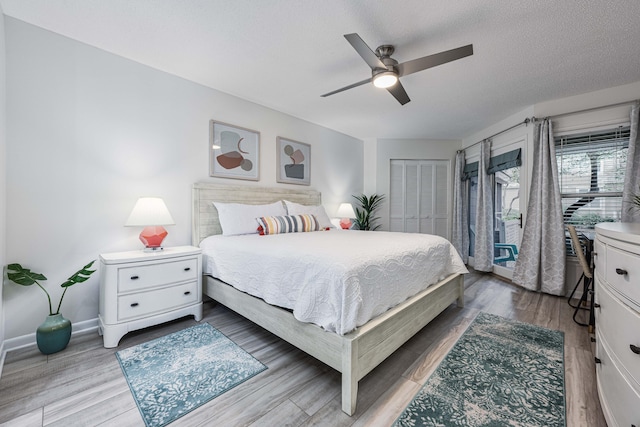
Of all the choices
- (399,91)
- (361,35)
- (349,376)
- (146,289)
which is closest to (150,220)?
(146,289)

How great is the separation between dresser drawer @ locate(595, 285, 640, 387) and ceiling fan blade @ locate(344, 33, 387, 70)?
201cm

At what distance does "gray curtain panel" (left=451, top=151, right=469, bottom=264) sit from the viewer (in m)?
5.08

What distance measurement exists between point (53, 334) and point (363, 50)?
3.09 m

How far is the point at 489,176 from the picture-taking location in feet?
14.5

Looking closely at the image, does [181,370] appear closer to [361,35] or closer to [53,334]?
[53,334]

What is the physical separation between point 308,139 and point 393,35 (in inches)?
91.8

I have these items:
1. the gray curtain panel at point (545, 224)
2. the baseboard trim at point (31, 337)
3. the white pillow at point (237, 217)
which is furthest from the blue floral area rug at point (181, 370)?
the gray curtain panel at point (545, 224)

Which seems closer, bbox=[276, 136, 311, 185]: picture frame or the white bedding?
the white bedding

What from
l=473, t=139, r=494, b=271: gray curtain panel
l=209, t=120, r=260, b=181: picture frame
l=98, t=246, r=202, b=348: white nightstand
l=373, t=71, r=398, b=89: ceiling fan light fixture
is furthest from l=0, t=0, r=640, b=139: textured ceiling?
l=98, t=246, r=202, b=348: white nightstand

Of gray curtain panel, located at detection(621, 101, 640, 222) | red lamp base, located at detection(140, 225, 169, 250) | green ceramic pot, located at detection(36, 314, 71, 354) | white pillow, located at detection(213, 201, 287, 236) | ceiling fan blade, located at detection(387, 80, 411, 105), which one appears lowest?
green ceramic pot, located at detection(36, 314, 71, 354)

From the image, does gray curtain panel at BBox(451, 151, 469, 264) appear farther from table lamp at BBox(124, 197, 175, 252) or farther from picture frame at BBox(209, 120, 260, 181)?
table lamp at BBox(124, 197, 175, 252)

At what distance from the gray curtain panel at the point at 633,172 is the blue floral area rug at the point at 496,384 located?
1.77 m

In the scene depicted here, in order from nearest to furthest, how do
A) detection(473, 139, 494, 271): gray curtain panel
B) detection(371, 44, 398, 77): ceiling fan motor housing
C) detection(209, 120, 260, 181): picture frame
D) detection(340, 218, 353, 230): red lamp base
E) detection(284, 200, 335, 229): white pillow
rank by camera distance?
detection(371, 44, 398, 77): ceiling fan motor housing → detection(209, 120, 260, 181): picture frame → detection(284, 200, 335, 229): white pillow → detection(473, 139, 494, 271): gray curtain panel → detection(340, 218, 353, 230): red lamp base

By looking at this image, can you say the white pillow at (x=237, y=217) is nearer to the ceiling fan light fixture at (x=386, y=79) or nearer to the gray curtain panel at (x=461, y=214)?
the ceiling fan light fixture at (x=386, y=79)
